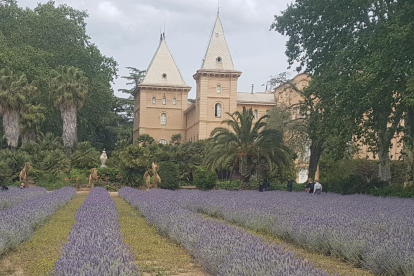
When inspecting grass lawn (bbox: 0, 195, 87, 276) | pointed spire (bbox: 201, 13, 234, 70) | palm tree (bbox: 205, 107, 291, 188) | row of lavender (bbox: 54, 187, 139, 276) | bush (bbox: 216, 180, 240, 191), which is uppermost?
pointed spire (bbox: 201, 13, 234, 70)

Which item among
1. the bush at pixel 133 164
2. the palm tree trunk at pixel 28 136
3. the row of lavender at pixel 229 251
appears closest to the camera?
the row of lavender at pixel 229 251

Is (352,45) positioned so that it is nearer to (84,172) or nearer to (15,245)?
(15,245)

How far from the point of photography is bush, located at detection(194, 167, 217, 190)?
120 ft

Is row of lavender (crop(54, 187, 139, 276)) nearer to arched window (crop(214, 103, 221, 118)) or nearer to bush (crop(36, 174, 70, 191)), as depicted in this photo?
bush (crop(36, 174, 70, 191))

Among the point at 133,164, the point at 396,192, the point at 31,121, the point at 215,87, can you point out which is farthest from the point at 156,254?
the point at 215,87

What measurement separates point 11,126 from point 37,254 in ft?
123

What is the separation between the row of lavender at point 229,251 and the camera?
549 cm

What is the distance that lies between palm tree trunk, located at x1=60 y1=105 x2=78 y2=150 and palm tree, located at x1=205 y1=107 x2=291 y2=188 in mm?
19243

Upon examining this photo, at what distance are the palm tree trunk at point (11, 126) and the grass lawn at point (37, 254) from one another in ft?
107

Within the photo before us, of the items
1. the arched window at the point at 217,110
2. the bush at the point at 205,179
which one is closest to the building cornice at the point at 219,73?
the arched window at the point at 217,110

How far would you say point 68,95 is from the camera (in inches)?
1850

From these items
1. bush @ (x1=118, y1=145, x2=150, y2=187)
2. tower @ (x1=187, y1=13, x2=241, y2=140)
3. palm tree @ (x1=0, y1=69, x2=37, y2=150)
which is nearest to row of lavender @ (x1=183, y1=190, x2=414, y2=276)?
bush @ (x1=118, y1=145, x2=150, y2=187)

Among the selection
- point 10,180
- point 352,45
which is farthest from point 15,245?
point 10,180

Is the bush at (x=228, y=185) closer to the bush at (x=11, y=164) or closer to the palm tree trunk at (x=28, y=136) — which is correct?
the bush at (x=11, y=164)
